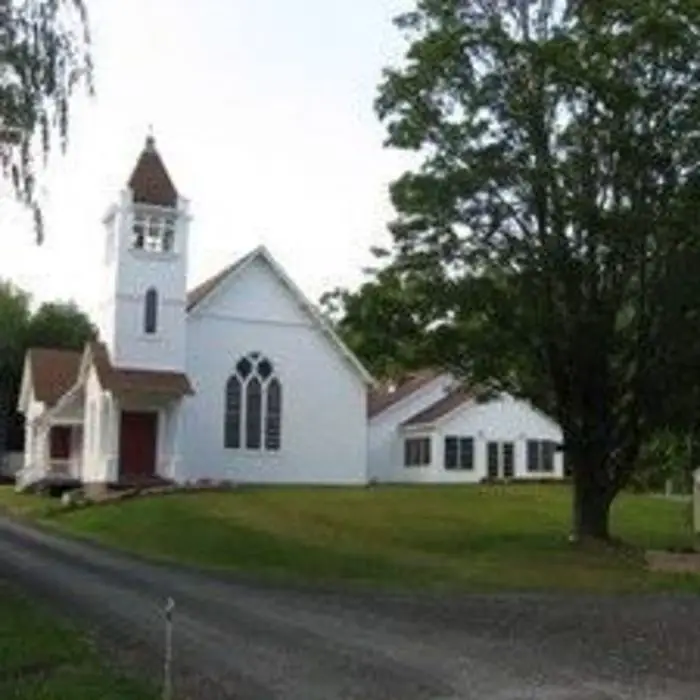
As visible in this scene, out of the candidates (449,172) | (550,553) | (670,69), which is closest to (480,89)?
(449,172)

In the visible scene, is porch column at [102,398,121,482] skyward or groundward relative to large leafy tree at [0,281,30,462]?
groundward

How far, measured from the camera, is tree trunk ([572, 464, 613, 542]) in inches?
1387

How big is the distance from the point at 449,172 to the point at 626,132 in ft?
13.3

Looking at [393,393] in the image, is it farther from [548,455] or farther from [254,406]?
[254,406]

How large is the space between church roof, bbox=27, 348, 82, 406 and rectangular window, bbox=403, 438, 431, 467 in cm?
1519

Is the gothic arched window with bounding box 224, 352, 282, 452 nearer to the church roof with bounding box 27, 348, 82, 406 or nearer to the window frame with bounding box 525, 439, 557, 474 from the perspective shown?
the church roof with bounding box 27, 348, 82, 406

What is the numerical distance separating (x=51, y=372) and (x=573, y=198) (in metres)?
40.7

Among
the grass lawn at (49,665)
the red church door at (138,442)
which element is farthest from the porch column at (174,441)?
the grass lawn at (49,665)

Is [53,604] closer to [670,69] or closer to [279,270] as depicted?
[670,69]

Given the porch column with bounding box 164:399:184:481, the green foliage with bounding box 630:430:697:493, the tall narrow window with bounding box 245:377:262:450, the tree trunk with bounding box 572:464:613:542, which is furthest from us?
the tall narrow window with bounding box 245:377:262:450

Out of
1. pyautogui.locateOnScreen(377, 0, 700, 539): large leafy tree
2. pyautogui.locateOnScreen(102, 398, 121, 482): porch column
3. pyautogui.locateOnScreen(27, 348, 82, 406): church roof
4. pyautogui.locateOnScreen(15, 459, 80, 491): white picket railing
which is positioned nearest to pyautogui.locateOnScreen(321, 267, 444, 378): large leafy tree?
pyautogui.locateOnScreen(377, 0, 700, 539): large leafy tree

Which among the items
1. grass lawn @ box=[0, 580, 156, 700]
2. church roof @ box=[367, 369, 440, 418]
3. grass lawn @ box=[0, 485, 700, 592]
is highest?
church roof @ box=[367, 369, 440, 418]

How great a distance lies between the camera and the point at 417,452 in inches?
2598

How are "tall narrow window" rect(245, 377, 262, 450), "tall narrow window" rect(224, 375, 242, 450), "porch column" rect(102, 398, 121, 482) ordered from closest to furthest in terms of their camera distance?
1. "porch column" rect(102, 398, 121, 482)
2. "tall narrow window" rect(224, 375, 242, 450)
3. "tall narrow window" rect(245, 377, 262, 450)
